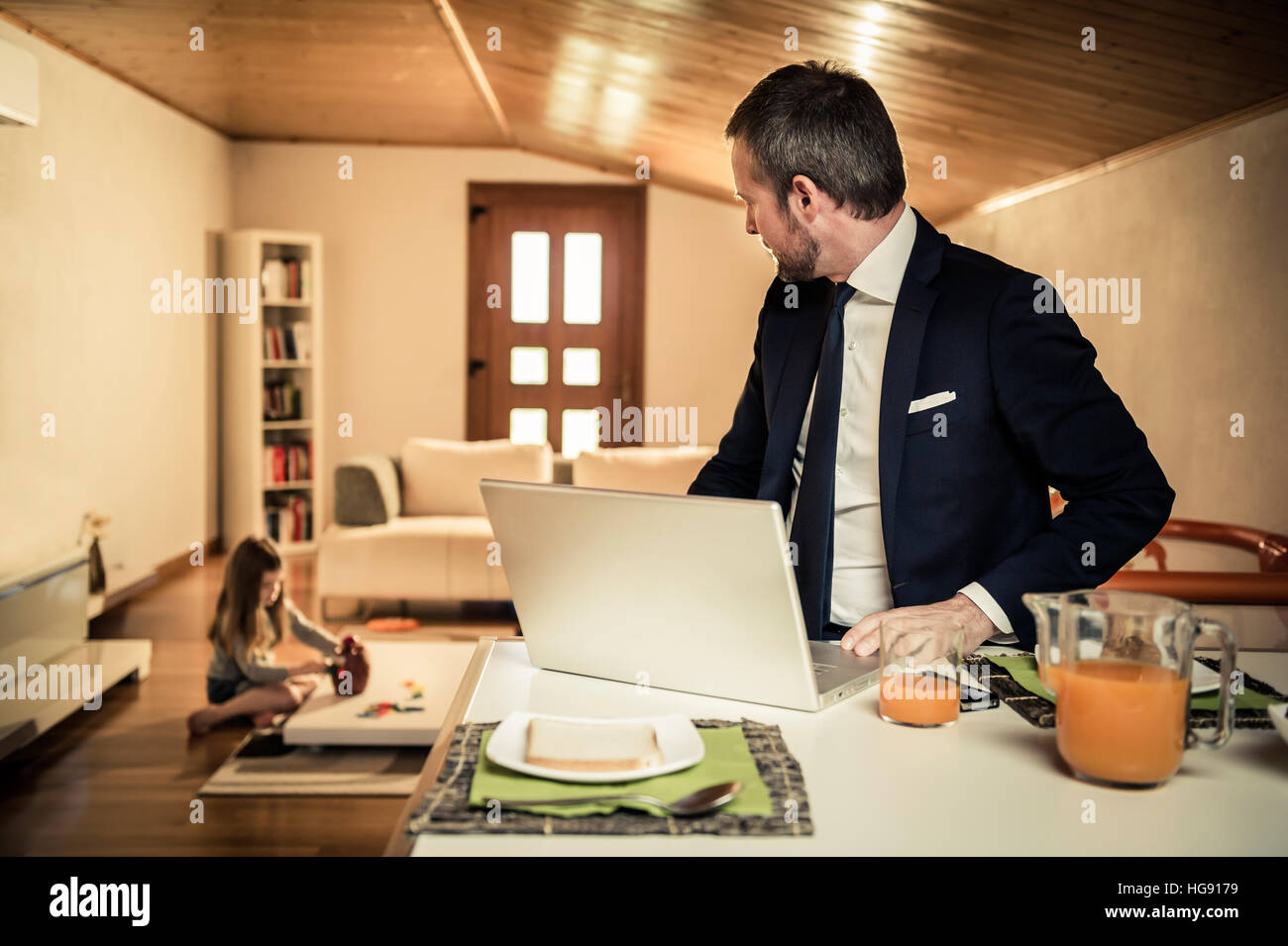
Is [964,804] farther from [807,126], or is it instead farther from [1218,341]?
[1218,341]

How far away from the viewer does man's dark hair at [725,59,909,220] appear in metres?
1.48

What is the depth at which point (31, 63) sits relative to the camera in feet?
12.9

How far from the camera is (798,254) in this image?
5.16 feet

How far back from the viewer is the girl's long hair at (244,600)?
11.9 ft

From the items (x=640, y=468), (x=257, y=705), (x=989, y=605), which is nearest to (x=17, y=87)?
(x=257, y=705)

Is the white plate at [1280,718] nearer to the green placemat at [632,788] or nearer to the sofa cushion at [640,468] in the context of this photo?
the green placemat at [632,788]

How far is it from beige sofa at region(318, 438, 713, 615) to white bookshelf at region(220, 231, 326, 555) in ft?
5.30

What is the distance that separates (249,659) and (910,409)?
2.78 m

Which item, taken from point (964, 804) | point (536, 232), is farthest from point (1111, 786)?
point (536, 232)

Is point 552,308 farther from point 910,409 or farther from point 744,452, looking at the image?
point 910,409

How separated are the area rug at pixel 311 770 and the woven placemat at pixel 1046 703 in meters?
2.11

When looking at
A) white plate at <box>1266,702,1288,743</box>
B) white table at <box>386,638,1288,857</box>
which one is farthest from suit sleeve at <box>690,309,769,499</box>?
white plate at <box>1266,702,1288,743</box>

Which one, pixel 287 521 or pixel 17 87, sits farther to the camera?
pixel 287 521
